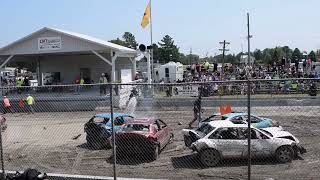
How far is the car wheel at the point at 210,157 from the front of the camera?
1422 centimetres

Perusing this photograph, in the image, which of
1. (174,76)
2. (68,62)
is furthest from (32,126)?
(174,76)

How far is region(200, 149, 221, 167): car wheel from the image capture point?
46.6 ft

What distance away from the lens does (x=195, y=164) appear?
14.7 meters

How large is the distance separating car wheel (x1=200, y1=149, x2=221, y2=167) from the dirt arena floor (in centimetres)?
23

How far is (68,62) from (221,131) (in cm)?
3038

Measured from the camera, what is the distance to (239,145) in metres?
14.0

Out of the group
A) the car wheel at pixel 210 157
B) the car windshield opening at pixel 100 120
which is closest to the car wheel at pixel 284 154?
the car wheel at pixel 210 157

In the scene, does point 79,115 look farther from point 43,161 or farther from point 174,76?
point 174,76

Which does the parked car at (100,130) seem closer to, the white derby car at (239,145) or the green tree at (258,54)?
the white derby car at (239,145)

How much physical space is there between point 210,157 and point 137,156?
8.07ft

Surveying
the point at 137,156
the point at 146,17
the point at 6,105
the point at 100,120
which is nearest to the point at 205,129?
the point at 137,156

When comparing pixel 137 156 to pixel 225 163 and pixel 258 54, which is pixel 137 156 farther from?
pixel 258 54

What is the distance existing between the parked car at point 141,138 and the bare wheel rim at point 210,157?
1881 millimetres

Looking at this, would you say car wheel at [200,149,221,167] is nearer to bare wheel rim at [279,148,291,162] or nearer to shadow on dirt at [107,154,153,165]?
bare wheel rim at [279,148,291,162]
